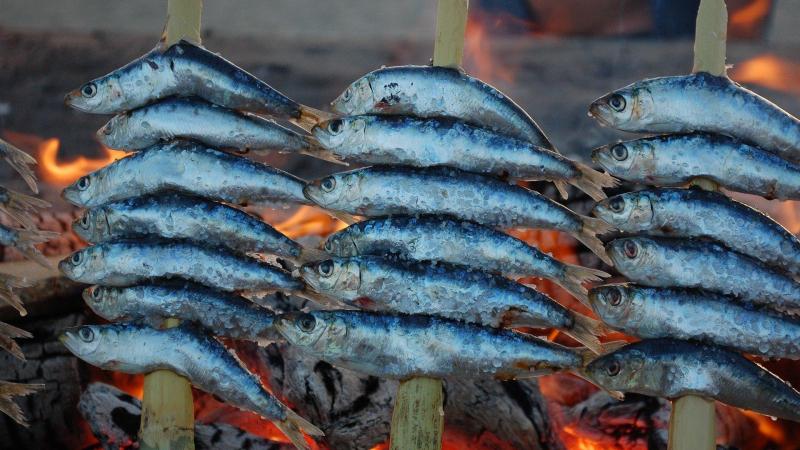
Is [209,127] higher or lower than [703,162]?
higher

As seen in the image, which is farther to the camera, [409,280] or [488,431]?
[488,431]

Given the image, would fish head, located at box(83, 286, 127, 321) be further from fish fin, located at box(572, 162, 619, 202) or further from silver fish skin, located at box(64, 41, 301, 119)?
fish fin, located at box(572, 162, 619, 202)

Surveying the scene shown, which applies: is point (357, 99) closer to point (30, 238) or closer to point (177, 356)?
point (177, 356)

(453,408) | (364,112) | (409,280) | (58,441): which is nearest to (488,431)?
(453,408)

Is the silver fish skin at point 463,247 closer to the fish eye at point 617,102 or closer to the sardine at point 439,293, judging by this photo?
the sardine at point 439,293

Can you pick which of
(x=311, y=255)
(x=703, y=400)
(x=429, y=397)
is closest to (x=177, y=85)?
(x=311, y=255)

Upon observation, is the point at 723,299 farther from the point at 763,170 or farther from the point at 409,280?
the point at 409,280
